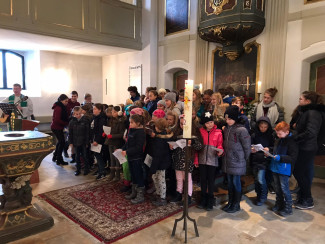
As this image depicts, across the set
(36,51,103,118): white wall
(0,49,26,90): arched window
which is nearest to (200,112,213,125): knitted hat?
(36,51,103,118): white wall

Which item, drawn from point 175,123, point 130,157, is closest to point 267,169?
point 175,123

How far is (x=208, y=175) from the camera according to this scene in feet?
11.6

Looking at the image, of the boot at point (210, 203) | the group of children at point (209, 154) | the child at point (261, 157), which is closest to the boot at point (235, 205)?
the group of children at point (209, 154)

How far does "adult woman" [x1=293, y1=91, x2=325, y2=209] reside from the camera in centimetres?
358

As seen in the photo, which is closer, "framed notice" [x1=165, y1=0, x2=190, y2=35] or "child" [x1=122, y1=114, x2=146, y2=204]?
"child" [x1=122, y1=114, x2=146, y2=204]

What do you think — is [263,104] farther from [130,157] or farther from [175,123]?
[130,157]

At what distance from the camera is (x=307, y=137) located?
141 inches

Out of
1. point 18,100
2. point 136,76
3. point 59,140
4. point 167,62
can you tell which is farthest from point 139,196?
point 136,76

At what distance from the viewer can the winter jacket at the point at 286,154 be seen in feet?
11.3

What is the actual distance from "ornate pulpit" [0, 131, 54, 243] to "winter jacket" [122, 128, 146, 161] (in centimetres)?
103

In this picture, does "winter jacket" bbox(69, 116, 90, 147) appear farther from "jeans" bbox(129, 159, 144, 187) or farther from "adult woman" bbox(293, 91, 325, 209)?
"adult woman" bbox(293, 91, 325, 209)

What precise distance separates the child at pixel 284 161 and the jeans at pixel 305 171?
0.36 metres

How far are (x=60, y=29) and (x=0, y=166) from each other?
4885mm

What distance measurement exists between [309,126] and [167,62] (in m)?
5.27
